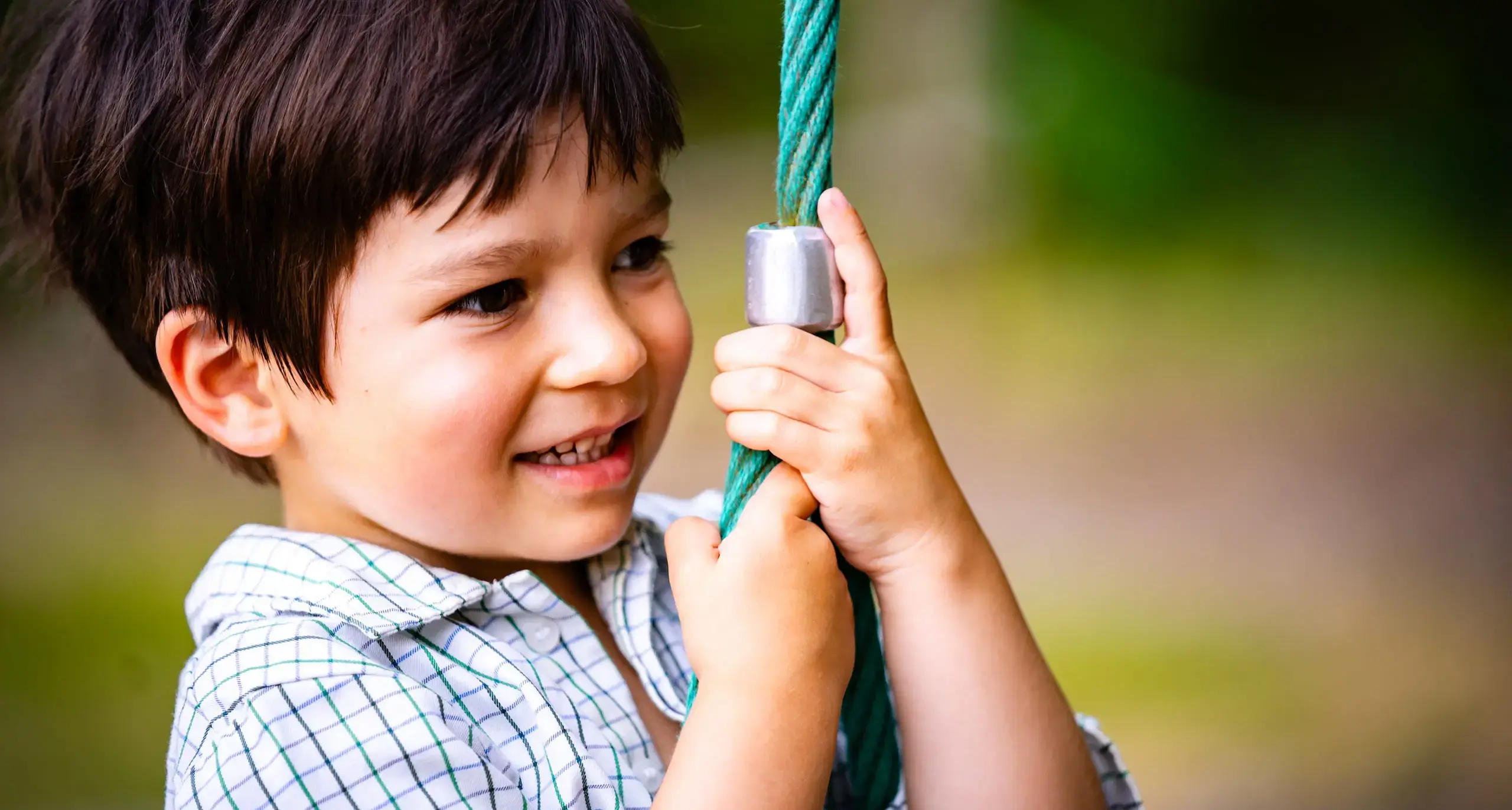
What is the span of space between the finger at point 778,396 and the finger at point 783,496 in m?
0.03

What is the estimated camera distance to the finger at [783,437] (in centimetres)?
60

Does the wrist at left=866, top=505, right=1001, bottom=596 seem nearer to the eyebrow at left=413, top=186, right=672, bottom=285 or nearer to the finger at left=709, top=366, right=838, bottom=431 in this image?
the finger at left=709, top=366, right=838, bottom=431

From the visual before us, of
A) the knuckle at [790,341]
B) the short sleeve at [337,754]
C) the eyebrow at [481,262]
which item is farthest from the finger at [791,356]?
the short sleeve at [337,754]

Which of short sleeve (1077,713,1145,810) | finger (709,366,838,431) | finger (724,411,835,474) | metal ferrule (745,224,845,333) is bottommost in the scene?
short sleeve (1077,713,1145,810)

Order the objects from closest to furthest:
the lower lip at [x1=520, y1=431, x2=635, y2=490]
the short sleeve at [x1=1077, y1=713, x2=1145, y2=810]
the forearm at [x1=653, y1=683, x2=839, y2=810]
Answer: the forearm at [x1=653, y1=683, x2=839, y2=810] → the lower lip at [x1=520, y1=431, x2=635, y2=490] → the short sleeve at [x1=1077, y1=713, x2=1145, y2=810]

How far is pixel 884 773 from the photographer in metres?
0.68

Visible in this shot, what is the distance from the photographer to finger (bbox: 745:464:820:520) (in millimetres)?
604

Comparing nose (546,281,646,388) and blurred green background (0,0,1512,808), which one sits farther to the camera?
blurred green background (0,0,1512,808)

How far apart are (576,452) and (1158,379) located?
168 centimetres

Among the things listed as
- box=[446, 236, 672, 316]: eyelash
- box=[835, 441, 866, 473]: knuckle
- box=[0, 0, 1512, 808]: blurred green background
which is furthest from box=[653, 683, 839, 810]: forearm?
box=[0, 0, 1512, 808]: blurred green background

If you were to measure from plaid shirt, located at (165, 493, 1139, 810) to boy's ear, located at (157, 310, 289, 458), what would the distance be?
6 centimetres

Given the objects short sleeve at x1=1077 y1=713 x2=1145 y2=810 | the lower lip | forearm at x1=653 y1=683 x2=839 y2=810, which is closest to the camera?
forearm at x1=653 y1=683 x2=839 y2=810

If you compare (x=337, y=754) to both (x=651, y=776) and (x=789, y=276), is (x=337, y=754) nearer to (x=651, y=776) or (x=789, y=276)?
(x=651, y=776)

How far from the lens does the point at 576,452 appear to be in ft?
2.26
